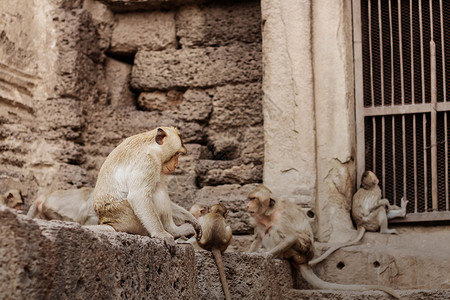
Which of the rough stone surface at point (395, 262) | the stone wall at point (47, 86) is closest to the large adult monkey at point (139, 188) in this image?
the rough stone surface at point (395, 262)

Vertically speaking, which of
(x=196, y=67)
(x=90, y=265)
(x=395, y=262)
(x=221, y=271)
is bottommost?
(x=395, y=262)

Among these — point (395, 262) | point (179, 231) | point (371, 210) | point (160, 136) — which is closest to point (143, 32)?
point (371, 210)

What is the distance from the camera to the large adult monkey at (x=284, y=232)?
5.80 m

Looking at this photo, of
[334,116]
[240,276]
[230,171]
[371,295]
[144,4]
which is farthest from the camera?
[144,4]

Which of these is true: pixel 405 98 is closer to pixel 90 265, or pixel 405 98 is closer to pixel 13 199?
pixel 13 199

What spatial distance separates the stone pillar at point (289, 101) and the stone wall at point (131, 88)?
592mm

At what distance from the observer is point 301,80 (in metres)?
6.66

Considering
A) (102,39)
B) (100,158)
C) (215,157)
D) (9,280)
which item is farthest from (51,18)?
(9,280)

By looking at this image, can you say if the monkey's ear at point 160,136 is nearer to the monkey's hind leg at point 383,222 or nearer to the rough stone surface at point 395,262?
the rough stone surface at point 395,262

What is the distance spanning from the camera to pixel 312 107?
21.7 ft

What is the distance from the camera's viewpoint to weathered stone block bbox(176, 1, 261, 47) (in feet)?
25.1

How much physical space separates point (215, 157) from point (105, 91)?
4.90 feet

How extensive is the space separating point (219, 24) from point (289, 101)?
1560 millimetres

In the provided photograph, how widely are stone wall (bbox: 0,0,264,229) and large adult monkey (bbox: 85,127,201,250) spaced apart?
118 inches
